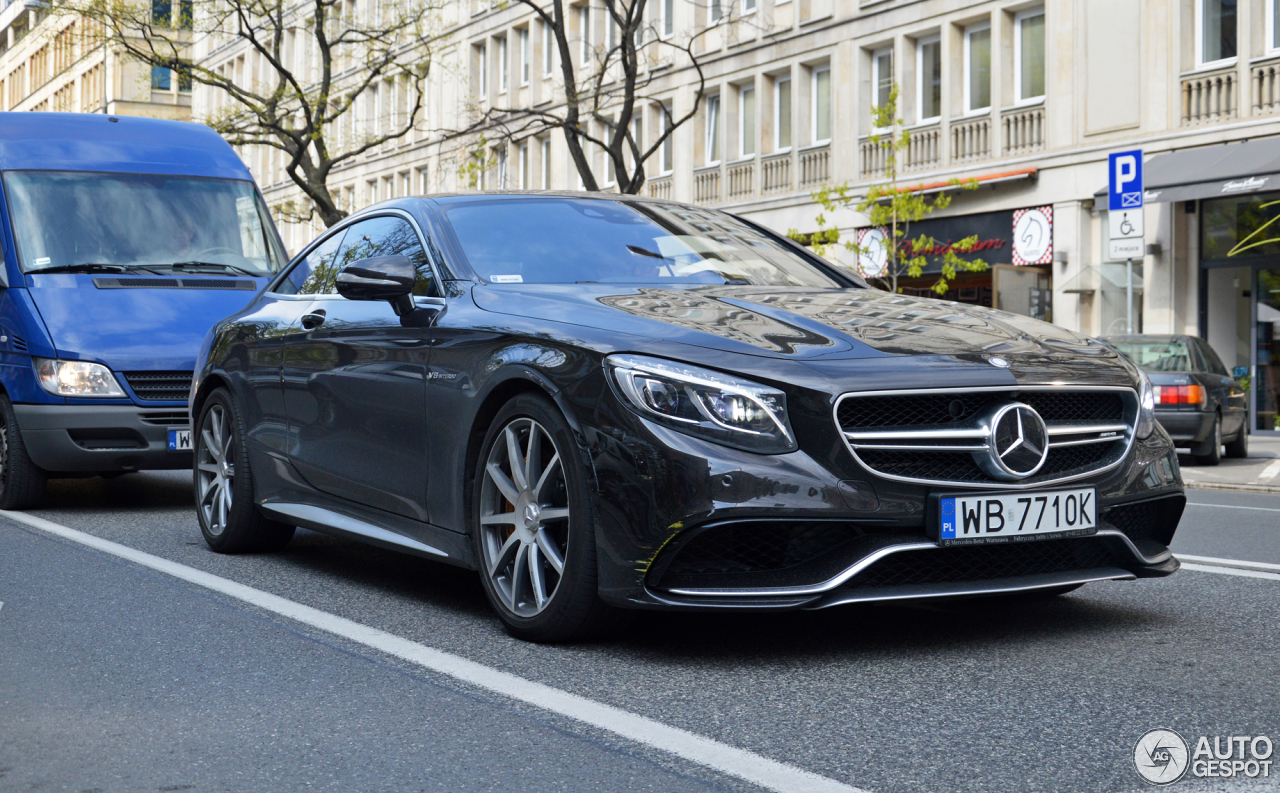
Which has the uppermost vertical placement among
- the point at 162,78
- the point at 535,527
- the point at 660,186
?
the point at 162,78

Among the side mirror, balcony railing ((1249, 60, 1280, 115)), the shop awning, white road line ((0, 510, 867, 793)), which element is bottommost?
white road line ((0, 510, 867, 793))

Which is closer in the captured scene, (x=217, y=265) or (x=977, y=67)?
(x=217, y=265)

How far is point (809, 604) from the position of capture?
425 cm

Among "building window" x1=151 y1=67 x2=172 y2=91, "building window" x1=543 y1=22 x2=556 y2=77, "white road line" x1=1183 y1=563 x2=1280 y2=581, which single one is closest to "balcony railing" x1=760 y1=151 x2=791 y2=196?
"building window" x1=543 y1=22 x2=556 y2=77

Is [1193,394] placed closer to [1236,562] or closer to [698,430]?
[1236,562]

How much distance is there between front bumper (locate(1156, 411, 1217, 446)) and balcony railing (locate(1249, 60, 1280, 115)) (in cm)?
727

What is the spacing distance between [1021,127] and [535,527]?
2294 centimetres

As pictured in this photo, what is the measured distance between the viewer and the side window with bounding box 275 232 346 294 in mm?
6602

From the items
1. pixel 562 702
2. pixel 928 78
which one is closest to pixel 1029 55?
pixel 928 78

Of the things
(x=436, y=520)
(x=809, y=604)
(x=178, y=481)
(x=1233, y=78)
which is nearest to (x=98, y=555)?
(x=436, y=520)

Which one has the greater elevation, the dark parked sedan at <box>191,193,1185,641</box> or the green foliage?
the green foliage

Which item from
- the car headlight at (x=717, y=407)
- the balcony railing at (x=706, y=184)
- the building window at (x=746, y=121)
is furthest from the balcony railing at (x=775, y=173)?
the car headlight at (x=717, y=407)

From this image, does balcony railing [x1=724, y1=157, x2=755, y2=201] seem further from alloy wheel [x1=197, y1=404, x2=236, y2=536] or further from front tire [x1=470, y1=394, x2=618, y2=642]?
front tire [x1=470, y1=394, x2=618, y2=642]

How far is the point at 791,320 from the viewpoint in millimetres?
4777
